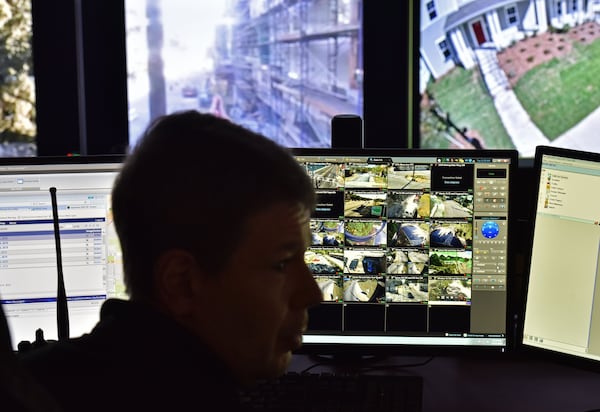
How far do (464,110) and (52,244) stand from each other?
6.02 ft

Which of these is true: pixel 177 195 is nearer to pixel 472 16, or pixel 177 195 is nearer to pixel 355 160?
pixel 355 160

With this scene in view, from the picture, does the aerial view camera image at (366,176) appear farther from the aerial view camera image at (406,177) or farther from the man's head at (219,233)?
the man's head at (219,233)

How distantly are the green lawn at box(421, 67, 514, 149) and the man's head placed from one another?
7.33ft

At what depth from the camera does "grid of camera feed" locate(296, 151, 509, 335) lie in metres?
1.65

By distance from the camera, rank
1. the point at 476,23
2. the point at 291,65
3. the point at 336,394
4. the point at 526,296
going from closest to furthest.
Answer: the point at 336,394 < the point at 526,296 < the point at 476,23 < the point at 291,65

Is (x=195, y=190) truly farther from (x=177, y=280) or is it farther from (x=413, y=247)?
(x=413, y=247)

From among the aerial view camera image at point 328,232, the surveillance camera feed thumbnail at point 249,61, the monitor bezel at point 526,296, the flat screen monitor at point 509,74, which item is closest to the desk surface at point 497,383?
the monitor bezel at point 526,296

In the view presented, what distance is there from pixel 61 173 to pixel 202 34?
1580 millimetres

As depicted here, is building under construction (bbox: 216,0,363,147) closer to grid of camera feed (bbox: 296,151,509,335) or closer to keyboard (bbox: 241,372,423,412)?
grid of camera feed (bbox: 296,151,509,335)

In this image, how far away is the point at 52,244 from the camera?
66.1 inches

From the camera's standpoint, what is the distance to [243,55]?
124 inches

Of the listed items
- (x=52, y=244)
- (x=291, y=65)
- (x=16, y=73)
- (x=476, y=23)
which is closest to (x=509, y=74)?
(x=476, y=23)

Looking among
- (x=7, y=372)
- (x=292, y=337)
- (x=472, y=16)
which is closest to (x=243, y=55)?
(x=472, y=16)

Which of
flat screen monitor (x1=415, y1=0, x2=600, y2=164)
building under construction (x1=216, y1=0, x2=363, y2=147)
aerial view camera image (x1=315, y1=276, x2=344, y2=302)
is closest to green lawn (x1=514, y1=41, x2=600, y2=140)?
flat screen monitor (x1=415, y1=0, x2=600, y2=164)
